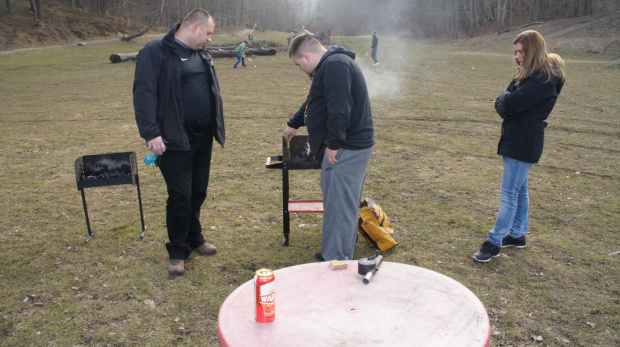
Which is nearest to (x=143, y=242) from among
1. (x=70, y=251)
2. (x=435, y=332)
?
(x=70, y=251)

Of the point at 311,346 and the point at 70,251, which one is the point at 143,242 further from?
the point at 311,346

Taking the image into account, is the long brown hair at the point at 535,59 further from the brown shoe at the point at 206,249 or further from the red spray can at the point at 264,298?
the brown shoe at the point at 206,249

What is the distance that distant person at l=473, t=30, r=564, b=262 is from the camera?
11.5ft

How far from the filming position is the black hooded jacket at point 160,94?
3328 millimetres

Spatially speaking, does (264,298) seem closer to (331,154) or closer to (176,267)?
(331,154)

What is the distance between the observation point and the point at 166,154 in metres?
3.57

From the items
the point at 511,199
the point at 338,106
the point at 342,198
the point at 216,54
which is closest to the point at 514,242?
the point at 511,199

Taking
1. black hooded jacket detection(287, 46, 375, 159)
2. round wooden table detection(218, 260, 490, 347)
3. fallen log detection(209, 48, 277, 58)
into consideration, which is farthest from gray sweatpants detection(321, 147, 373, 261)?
fallen log detection(209, 48, 277, 58)

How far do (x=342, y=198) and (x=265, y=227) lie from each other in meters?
1.53

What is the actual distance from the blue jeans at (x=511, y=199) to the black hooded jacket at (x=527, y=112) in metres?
0.11

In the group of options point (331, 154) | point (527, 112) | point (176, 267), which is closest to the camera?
point (331, 154)

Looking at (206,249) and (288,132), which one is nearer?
(288,132)

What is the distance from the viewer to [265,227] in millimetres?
4773

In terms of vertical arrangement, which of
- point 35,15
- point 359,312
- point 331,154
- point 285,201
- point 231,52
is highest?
point 35,15
